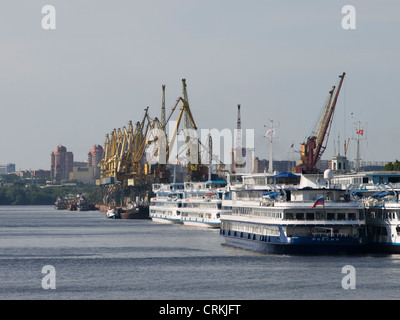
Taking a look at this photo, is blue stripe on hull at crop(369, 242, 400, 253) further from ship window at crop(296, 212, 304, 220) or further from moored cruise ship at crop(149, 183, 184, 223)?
moored cruise ship at crop(149, 183, 184, 223)

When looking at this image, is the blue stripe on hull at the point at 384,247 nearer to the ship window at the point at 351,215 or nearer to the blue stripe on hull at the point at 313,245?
Answer: the blue stripe on hull at the point at 313,245

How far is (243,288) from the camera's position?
67125 millimetres

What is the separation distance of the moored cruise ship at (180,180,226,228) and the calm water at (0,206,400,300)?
4515 centimetres

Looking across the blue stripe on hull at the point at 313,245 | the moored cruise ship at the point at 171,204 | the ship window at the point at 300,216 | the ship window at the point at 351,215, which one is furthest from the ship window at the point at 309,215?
the moored cruise ship at the point at 171,204

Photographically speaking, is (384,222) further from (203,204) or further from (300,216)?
(203,204)

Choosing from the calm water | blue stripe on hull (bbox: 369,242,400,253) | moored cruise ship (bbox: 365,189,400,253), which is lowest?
the calm water

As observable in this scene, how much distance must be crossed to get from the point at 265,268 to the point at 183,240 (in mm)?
47405

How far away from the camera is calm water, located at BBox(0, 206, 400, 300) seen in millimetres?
64812

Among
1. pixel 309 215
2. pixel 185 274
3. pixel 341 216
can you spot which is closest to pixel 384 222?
pixel 341 216

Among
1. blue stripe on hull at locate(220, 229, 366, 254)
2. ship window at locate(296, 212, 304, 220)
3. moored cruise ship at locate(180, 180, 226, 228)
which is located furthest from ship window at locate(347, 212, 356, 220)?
moored cruise ship at locate(180, 180, 226, 228)

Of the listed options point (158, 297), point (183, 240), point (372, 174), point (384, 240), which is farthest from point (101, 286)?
point (183, 240)

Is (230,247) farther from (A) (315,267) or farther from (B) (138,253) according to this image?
(A) (315,267)

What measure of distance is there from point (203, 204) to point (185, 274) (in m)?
87.5

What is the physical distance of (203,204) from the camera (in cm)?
16438
